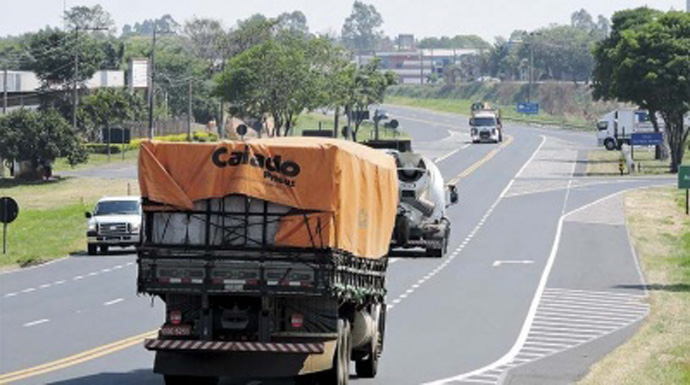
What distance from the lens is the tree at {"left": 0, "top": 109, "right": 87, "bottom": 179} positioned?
10319 cm

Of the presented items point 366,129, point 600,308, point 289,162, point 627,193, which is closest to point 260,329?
point 289,162

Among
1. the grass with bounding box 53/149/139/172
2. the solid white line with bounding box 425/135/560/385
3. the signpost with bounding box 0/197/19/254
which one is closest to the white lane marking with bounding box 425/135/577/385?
the solid white line with bounding box 425/135/560/385

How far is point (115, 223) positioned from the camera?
187 feet

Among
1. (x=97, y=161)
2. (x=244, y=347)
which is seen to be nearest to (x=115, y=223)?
(x=244, y=347)

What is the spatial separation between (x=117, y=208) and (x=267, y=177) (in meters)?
35.7

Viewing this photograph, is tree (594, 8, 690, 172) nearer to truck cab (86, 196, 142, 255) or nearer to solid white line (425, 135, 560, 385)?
solid white line (425, 135, 560, 385)

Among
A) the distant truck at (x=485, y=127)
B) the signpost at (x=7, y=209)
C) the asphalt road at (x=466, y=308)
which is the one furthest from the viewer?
the distant truck at (x=485, y=127)

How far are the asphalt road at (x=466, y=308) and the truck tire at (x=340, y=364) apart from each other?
289 centimetres

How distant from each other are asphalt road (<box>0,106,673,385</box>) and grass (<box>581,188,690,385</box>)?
20.2 inches

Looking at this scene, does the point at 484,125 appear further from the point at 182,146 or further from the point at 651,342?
the point at 182,146

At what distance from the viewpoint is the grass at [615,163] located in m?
111

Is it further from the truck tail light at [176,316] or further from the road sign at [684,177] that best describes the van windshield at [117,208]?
the truck tail light at [176,316]

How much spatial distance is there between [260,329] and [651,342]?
1313 centimetres

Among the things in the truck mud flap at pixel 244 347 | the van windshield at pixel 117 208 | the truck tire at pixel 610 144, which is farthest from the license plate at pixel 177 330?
the truck tire at pixel 610 144
